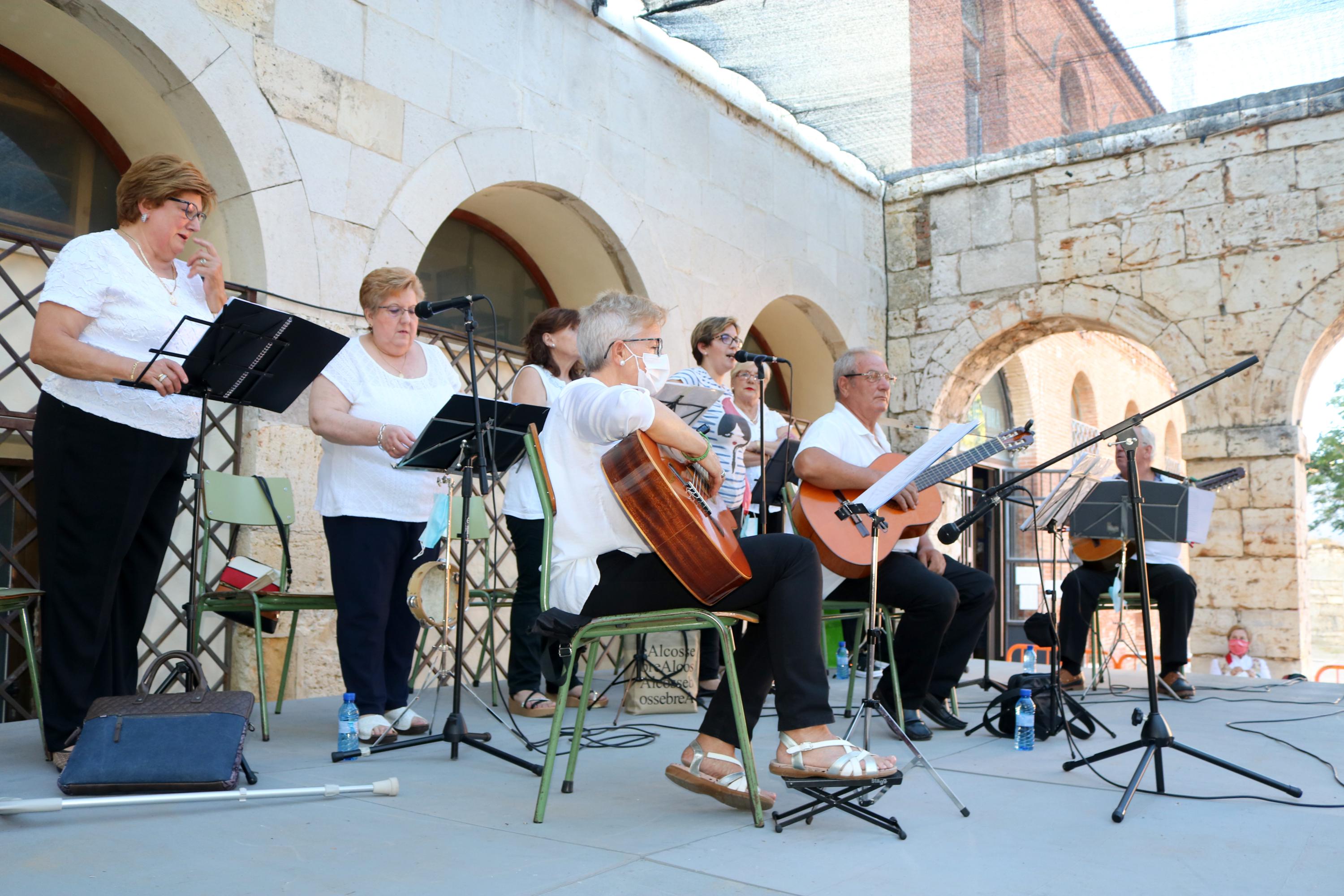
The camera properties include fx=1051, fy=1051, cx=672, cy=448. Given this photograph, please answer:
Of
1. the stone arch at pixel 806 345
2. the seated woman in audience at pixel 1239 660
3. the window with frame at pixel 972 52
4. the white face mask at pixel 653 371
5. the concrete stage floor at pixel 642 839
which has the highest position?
the window with frame at pixel 972 52

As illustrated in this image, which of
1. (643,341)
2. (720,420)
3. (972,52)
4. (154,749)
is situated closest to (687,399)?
(720,420)

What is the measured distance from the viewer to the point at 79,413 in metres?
2.93

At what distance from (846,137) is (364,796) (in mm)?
7524

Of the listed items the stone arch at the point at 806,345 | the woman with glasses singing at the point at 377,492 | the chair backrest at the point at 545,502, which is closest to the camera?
the chair backrest at the point at 545,502

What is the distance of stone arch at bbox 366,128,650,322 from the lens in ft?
18.4

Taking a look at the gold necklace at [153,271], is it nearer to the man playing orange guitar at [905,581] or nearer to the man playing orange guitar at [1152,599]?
the man playing orange guitar at [905,581]

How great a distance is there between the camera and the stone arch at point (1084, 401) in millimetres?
16766

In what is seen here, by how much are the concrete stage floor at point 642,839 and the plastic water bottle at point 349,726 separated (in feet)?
0.28

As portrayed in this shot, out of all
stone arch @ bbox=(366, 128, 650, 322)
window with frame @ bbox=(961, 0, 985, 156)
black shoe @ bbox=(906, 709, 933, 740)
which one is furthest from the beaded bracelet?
window with frame @ bbox=(961, 0, 985, 156)

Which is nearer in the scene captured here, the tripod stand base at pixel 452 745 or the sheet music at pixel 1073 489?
the tripod stand base at pixel 452 745

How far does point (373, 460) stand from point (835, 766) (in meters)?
1.95

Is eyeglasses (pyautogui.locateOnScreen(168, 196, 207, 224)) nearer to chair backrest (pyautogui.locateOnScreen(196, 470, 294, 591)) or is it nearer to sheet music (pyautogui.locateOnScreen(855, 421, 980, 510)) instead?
chair backrest (pyautogui.locateOnScreen(196, 470, 294, 591))

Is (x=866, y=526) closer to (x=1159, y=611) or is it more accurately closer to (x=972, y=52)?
(x=1159, y=611)

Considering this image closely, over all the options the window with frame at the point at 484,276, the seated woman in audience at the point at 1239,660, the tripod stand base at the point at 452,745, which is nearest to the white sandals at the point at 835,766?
the tripod stand base at the point at 452,745
